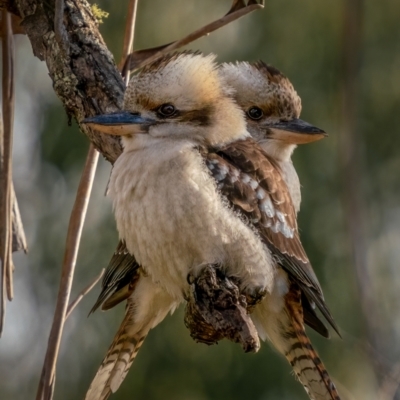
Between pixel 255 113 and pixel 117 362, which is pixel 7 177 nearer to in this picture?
pixel 117 362

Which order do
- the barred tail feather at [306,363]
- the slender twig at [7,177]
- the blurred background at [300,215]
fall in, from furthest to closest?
the blurred background at [300,215] → the barred tail feather at [306,363] → the slender twig at [7,177]

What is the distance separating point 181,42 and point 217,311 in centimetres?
87

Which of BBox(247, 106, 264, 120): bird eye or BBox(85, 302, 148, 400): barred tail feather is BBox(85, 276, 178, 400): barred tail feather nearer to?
BBox(85, 302, 148, 400): barred tail feather

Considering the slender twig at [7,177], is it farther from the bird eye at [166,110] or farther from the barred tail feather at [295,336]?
the barred tail feather at [295,336]

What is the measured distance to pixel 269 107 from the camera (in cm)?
374

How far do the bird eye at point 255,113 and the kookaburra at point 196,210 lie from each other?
2.25ft

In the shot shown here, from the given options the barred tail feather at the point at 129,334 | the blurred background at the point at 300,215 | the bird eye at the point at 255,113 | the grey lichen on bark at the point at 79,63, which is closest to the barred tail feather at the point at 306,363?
the barred tail feather at the point at 129,334

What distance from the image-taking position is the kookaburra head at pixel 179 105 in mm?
2814

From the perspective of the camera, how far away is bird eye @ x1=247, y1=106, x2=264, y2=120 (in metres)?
3.76

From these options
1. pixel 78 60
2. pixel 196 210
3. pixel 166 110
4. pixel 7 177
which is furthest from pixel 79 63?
pixel 196 210

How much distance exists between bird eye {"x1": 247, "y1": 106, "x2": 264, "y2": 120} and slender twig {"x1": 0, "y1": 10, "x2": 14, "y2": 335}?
1185mm

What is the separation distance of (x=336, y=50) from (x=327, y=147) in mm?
541

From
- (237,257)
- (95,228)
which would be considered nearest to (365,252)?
(237,257)

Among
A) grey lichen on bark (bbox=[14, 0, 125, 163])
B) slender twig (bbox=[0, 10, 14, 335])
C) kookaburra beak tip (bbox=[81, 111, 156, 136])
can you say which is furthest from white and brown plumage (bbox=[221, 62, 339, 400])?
slender twig (bbox=[0, 10, 14, 335])
